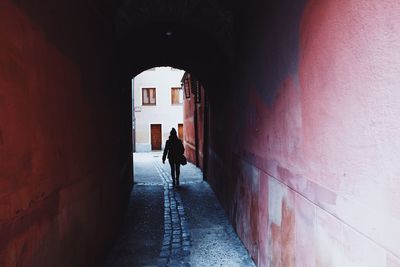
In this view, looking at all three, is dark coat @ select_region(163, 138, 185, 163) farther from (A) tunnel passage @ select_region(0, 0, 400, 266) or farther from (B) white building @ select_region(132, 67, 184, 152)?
(B) white building @ select_region(132, 67, 184, 152)

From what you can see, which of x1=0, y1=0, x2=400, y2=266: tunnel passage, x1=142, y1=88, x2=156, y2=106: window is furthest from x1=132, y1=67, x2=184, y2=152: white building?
x1=0, y1=0, x2=400, y2=266: tunnel passage

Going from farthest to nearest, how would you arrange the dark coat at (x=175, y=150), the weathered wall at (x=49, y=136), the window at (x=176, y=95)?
the window at (x=176, y=95) → the dark coat at (x=175, y=150) → the weathered wall at (x=49, y=136)

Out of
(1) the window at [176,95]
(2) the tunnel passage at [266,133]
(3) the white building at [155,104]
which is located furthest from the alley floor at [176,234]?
(1) the window at [176,95]

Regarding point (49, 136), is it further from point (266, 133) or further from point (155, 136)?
point (155, 136)

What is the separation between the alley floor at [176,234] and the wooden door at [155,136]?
21.9 m

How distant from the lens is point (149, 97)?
32.2 m

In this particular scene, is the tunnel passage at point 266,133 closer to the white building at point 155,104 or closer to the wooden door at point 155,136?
the white building at point 155,104

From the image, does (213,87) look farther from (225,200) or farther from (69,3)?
(69,3)

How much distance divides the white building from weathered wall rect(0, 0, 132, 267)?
1068 inches

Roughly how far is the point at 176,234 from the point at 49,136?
4201 millimetres

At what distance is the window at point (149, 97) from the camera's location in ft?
105

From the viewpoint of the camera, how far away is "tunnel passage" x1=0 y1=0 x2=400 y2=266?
196 cm

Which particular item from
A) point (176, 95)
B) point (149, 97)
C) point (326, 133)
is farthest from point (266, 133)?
point (149, 97)

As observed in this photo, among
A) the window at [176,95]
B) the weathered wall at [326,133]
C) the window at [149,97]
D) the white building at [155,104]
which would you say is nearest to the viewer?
the weathered wall at [326,133]
